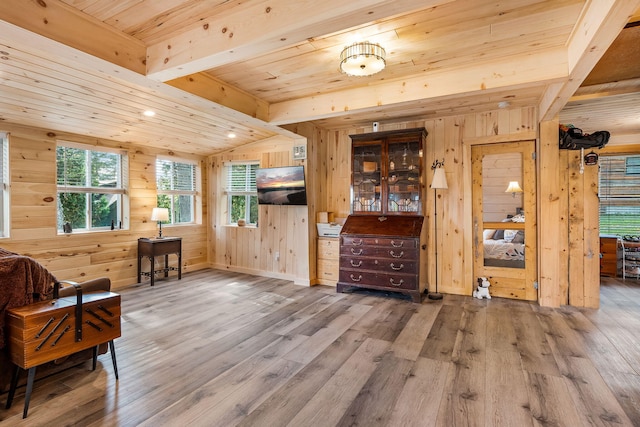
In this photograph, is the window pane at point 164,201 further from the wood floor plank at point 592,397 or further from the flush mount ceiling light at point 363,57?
the wood floor plank at point 592,397

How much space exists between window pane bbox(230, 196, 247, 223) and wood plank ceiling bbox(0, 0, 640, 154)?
2.18 metres

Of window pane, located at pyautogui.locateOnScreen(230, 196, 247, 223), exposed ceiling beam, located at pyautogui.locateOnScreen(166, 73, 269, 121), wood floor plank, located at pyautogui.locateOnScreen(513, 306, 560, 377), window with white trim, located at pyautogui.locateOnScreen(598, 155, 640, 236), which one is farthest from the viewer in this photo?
window pane, located at pyautogui.locateOnScreen(230, 196, 247, 223)

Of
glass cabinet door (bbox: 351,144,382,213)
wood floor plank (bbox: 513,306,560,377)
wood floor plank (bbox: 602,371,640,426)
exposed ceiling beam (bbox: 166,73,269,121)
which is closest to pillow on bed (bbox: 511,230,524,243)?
wood floor plank (bbox: 513,306,560,377)

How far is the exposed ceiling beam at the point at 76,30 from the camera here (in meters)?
1.94

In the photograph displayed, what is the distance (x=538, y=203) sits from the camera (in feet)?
13.8

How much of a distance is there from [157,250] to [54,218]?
1.36m

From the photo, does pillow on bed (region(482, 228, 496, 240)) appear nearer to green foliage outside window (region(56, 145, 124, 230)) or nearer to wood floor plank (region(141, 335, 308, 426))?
wood floor plank (region(141, 335, 308, 426))

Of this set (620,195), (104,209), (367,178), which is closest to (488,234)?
(367,178)

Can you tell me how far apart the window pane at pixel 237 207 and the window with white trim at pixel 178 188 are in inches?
29.7

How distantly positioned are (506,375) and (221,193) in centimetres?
534

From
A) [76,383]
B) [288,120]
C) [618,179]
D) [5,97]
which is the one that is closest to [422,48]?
[288,120]

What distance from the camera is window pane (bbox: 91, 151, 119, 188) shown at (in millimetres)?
4855

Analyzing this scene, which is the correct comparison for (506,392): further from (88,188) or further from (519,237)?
(88,188)

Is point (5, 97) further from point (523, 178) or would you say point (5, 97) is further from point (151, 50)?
point (523, 178)
